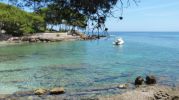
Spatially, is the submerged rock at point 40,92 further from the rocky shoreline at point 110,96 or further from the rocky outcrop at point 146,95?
the rocky outcrop at point 146,95

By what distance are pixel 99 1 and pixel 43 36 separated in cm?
7261

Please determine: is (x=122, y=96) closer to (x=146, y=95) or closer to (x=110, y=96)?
(x=110, y=96)

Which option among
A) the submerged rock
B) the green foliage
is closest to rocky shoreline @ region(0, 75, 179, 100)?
the submerged rock

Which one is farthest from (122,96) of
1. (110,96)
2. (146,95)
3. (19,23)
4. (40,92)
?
(19,23)

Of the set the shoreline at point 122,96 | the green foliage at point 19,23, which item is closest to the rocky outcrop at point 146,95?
the shoreline at point 122,96

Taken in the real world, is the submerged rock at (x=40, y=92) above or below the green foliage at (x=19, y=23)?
below

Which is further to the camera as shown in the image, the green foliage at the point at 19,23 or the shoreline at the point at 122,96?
the green foliage at the point at 19,23

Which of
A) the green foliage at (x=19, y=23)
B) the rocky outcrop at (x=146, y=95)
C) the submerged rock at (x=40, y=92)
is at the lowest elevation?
the submerged rock at (x=40, y=92)

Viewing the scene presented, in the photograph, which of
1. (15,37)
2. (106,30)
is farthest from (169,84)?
(15,37)

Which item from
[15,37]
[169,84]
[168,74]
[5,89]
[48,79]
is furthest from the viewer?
[15,37]

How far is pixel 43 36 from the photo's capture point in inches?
3137

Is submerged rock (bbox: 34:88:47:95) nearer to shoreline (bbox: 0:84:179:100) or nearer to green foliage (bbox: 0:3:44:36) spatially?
shoreline (bbox: 0:84:179:100)

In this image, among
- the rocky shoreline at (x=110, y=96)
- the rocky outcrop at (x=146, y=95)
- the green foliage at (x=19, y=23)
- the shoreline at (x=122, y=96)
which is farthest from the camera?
the green foliage at (x=19, y=23)

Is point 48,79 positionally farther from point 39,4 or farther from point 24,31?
point 24,31
